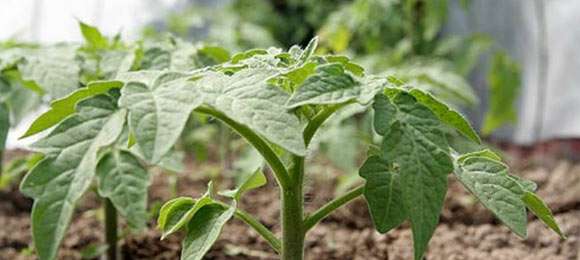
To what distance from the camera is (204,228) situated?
118 cm

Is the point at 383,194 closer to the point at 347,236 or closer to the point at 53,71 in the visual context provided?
the point at 53,71

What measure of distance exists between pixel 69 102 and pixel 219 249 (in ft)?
3.68

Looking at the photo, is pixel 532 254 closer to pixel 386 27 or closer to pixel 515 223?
pixel 515 223

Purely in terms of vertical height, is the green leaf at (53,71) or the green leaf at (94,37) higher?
the green leaf at (94,37)

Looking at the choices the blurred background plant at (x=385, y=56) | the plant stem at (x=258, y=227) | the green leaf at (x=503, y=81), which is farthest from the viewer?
the green leaf at (x=503, y=81)

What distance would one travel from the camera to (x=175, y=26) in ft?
13.9

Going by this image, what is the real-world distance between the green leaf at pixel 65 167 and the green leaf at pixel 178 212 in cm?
18

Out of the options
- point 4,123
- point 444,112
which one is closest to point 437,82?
point 4,123

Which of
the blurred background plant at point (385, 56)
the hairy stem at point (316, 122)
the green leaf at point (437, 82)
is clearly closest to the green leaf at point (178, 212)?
the hairy stem at point (316, 122)

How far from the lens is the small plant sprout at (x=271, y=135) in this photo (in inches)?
38.8

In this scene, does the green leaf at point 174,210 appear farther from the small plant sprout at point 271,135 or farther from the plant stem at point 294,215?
the plant stem at point 294,215

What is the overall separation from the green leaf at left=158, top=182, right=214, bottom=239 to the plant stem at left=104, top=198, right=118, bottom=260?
0.75 meters

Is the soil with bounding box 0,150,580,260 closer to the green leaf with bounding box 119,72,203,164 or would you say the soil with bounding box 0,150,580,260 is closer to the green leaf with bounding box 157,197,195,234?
the green leaf with bounding box 157,197,195,234

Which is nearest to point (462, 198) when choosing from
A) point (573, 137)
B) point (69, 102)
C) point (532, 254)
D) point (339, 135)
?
point (339, 135)
